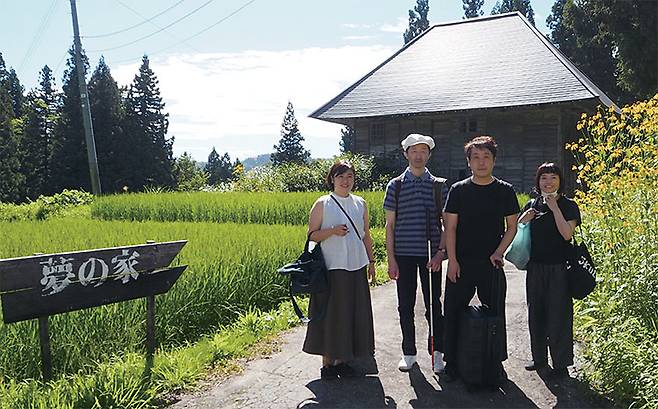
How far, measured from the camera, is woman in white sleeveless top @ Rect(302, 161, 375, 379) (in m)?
3.66

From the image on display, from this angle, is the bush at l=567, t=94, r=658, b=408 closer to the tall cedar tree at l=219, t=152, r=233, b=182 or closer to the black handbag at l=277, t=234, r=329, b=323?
the black handbag at l=277, t=234, r=329, b=323

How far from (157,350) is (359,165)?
12.8 m

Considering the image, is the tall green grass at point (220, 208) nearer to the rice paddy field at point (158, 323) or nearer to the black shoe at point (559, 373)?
the rice paddy field at point (158, 323)

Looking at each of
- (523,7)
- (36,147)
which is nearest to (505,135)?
(523,7)

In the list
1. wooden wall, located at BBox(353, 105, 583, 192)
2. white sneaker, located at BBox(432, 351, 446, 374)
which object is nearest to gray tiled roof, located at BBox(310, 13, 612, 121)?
wooden wall, located at BBox(353, 105, 583, 192)

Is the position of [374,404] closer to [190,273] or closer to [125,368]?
[125,368]

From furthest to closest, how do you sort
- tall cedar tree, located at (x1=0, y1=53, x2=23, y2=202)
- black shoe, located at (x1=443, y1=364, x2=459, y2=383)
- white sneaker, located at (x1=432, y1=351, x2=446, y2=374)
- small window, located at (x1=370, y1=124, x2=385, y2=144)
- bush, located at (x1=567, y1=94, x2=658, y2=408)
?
tall cedar tree, located at (x1=0, y1=53, x2=23, y2=202), small window, located at (x1=370, y1=124, x2=385, y2=144), white sneaker, located at (x1=432, y1=351, x2=446, y2=374), black shoe, located at (x1=443, y1=364, x2=459, y2=383), bush, located at (x1=567, y1=94, x2=658, y2=408)

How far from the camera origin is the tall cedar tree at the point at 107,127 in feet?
118

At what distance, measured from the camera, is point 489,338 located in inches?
134

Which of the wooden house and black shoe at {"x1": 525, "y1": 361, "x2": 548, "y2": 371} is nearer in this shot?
black shoe at {"x1": 525, "y1": 361, "x2": 548, "y2": 371}

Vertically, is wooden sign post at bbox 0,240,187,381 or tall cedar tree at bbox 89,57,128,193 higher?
tall cedar tree at bbox 89,57,128,193

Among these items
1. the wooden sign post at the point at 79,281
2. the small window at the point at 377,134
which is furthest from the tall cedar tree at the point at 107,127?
the wooden sign post at the point at 79,281

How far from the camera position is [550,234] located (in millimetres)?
3625

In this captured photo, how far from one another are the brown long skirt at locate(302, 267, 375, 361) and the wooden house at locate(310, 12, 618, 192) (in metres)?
11.5
